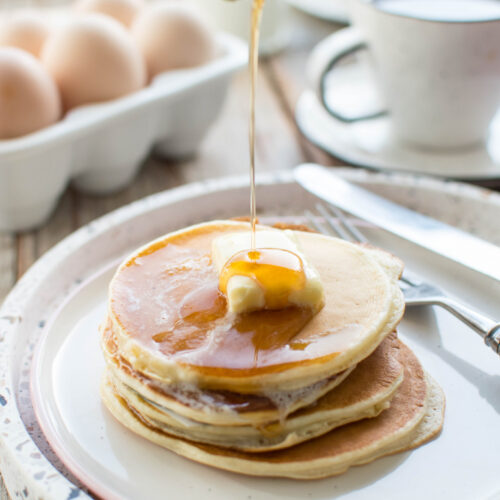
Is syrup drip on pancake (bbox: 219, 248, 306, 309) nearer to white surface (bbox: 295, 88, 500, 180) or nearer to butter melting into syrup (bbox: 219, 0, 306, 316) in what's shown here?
butter melting into syrup (bbox: 219, 0, 306, 316)

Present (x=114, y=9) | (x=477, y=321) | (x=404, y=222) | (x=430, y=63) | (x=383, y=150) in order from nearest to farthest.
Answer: (x=477, y=321), (x=404, y=222), (x=430, y=63), (x=383, y=150), (x=114, y=9)

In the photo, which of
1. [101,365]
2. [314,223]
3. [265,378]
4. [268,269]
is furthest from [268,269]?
[314,223]

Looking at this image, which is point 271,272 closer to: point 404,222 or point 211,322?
point 211,322

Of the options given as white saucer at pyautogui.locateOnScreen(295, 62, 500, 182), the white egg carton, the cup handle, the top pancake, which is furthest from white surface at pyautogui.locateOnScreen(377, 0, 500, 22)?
the top pancake

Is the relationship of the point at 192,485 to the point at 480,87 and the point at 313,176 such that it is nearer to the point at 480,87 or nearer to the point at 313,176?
the point at 313,176

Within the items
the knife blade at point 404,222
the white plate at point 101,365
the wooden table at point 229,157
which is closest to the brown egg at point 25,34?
the wooden table at point 229,157

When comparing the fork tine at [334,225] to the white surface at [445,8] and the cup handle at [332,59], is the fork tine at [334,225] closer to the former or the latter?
the cup handle at [332,59]
